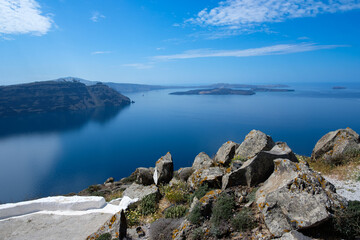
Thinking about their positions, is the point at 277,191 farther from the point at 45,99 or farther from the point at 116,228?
the point at 45,99

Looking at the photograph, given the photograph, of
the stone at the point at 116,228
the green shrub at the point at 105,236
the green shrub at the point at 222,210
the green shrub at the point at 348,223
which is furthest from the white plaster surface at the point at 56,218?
the green shrub at the point at 348,223

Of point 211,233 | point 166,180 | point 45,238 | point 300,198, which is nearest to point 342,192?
point 300,198

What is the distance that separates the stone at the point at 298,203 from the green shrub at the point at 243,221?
39 cm

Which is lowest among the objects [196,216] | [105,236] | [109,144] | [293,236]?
[109,144]

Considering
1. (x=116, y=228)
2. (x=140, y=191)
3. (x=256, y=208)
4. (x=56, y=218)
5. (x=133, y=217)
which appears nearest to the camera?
(x=256, y=208)

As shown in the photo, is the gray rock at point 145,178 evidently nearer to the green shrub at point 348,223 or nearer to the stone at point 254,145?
the stone at point 254,145

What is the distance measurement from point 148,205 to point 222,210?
5.29 metres

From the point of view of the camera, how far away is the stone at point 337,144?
35.6ft

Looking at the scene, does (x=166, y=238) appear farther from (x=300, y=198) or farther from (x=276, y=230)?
(x=300, y=198)

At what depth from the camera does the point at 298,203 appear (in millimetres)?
5273

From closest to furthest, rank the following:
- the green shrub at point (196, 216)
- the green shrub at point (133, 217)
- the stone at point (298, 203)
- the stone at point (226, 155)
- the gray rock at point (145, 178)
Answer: the stone at point (298, 203)
the green shrub at point (196, 216)
the green shrub at point (133, 217)
the stone at point (226, 155)
the gray rock at point (145, 178)

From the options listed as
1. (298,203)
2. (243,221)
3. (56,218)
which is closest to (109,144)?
(56,218)

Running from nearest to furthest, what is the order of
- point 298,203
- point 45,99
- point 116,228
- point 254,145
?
point 298,203
point 116,228
point 254,145
point 45,99

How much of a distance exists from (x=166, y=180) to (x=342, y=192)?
8.66m
